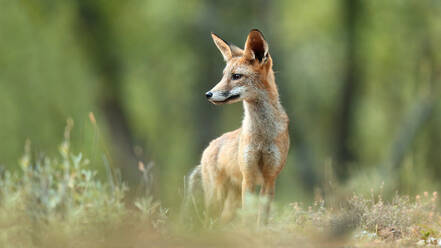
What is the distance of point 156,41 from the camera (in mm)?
26562

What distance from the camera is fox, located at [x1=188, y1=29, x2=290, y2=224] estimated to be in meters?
7.86

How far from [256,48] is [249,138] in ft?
3.83

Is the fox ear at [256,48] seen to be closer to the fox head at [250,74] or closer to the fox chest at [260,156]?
the fox head at [250,74]

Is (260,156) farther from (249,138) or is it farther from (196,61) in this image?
(196,61)

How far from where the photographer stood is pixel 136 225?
20.6ft

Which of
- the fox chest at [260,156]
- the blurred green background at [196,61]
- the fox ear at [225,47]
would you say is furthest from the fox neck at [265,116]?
the blurred green background at [196,61]

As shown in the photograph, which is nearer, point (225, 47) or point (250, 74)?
point (250, 74)

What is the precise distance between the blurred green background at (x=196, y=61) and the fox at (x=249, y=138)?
13.2 m

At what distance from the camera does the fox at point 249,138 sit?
25.8 feet

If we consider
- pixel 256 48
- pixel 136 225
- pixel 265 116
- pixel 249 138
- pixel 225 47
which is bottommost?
pixel 136 225

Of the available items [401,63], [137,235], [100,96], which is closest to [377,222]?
[137,235]

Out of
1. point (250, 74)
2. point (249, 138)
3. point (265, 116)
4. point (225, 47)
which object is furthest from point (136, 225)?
point (225, 47)

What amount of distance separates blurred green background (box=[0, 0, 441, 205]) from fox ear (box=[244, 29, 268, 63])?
1344 centimetres

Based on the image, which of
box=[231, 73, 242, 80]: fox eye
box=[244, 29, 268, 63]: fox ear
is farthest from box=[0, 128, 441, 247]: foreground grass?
box=[244, 29, 268, 63]: fox ear
